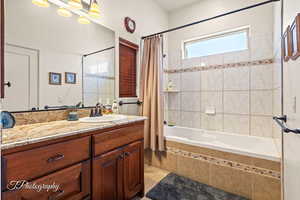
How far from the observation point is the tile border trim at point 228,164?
1.54 meters

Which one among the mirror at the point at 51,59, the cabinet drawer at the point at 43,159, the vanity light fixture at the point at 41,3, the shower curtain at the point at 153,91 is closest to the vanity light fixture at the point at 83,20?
the mirror at the point at 51,59

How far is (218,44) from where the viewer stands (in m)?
2.68

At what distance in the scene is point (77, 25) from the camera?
1.61m

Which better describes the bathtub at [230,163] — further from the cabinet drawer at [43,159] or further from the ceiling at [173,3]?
the ceiling at [173,3]

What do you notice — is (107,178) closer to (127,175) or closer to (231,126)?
(127,175)

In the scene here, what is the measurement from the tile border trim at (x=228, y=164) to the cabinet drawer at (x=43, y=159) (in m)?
1.40

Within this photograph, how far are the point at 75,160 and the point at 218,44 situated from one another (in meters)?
2.78

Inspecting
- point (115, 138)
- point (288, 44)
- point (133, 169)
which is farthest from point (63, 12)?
point (288, 44)

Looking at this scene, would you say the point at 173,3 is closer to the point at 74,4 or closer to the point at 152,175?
the point at 74,4

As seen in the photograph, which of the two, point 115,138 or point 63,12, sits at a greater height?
point 63,12

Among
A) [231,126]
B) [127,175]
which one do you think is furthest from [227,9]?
[127,175]

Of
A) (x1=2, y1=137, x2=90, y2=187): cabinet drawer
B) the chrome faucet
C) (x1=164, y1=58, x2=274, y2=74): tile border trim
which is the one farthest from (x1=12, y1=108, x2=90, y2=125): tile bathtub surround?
(x1=164, y1=58, x2=274, y2=74): tile border trim

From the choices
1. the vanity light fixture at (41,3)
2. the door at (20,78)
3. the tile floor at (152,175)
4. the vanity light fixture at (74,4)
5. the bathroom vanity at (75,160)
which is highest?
the vanity light fixture at (74,4)

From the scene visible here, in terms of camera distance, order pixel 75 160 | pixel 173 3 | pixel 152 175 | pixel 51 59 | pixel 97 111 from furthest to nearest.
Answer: pixel 173 3, pixel 152 175, pixel 97 111, pixel 51 59, pixel 75 160
